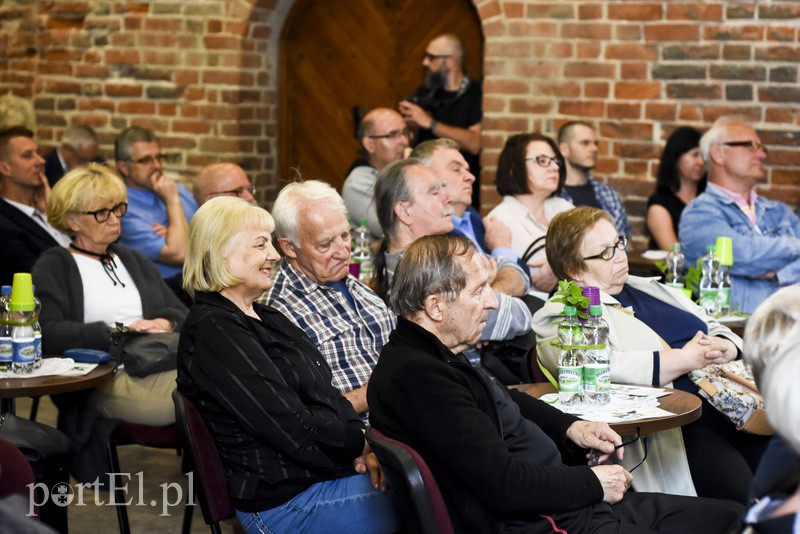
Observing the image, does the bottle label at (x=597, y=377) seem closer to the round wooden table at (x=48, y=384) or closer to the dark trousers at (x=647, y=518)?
the dark trousers at (x=647, y=518)

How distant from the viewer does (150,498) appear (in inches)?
174

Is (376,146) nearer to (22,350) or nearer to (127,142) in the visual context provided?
(127,142)

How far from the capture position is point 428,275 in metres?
2.69

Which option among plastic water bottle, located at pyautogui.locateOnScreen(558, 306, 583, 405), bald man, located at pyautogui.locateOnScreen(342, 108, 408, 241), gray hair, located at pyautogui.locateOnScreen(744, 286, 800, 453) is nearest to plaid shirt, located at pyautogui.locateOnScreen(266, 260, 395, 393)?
plastic water bottle, located at pyautogui.locateOnScreen(558, 306, 583, 405)

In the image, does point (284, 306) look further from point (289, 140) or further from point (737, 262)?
point (289, 140)

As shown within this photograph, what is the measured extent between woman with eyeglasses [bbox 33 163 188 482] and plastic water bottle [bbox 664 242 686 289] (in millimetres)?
2025

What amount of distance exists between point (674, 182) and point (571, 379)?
3.08m

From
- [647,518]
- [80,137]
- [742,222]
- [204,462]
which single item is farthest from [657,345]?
[80,137]

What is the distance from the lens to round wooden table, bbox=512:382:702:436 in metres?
2.86

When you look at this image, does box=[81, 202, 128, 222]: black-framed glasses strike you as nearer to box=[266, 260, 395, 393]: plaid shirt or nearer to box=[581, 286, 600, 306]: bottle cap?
box=[266, 260, 395, 393]: plaid shirt

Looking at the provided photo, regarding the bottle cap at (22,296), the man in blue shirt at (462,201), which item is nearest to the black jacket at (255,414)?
the bottle cap at (22,296)

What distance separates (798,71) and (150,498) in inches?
151

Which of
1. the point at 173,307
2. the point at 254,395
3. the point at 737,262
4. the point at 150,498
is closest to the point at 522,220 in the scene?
the point at 737,262

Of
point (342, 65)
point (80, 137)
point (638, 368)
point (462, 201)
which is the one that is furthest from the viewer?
point (342, 65)
